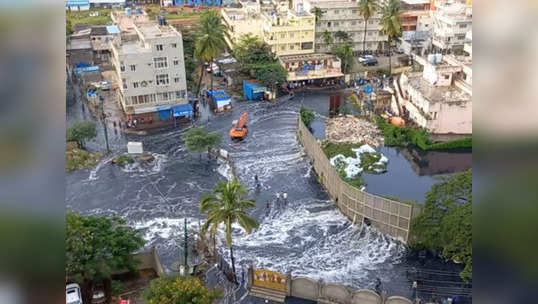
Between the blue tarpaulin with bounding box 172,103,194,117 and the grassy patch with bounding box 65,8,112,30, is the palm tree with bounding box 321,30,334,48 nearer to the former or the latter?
the blue tarpaulin with bounding box 172,103,194,117

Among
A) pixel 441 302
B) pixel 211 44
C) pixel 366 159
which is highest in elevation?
pixel 211 44

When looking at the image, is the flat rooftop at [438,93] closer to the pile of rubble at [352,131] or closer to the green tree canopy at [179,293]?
the pile of rubble at [352,131]

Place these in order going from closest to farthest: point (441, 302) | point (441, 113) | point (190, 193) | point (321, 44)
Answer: point (441, 302) < point (190, 193) < point (441, 113) < point (321, 44)

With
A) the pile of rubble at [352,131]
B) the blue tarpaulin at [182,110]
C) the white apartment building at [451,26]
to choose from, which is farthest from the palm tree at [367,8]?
the blue tarpaulin at [182,110]
